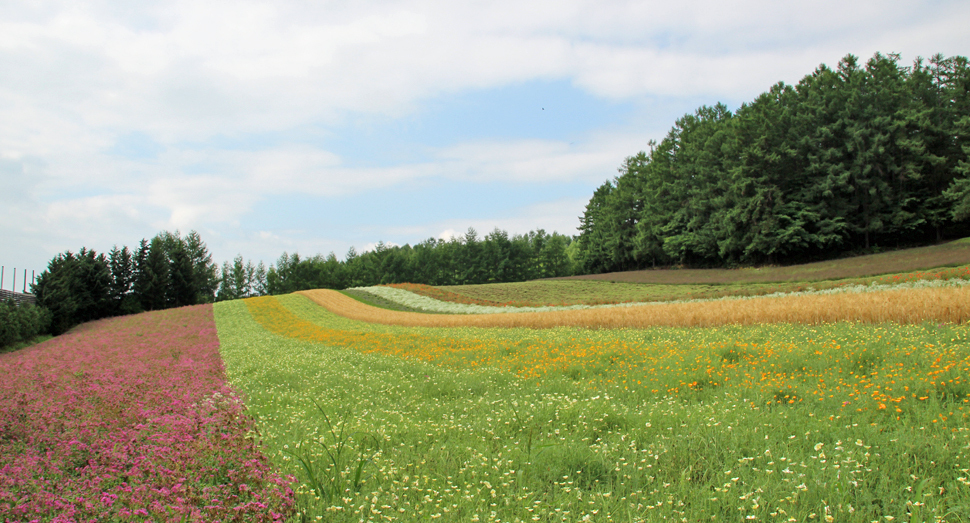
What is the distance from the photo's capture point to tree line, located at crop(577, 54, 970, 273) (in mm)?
40656

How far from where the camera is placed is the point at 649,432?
6.00 metres

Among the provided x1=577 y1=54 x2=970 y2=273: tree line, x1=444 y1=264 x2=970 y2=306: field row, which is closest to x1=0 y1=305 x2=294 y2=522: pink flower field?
x1=444 y1=264 x2=970 y2=306: field row

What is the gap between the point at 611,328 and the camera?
60.3ft

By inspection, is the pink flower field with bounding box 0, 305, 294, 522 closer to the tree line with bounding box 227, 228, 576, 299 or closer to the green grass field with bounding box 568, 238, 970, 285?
the green grass field with bounding box 568, 238, 970, 285

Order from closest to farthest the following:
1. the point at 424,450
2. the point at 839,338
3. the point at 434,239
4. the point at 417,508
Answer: the point at 417,508 < the point at 424,450 < the point at 839,338 < the point at 434,239

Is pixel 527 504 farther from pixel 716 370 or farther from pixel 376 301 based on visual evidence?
pixel 376 301

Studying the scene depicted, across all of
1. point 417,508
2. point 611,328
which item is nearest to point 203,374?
point 417,508

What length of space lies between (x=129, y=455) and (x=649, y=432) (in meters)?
6.43

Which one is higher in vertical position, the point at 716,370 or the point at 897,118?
the point at 897,118

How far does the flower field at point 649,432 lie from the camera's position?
4176 millimetres

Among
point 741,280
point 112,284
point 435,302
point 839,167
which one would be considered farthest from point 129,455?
point 112,284

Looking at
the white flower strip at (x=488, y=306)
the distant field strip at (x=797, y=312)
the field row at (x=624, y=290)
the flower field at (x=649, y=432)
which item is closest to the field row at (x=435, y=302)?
the white flower strip at (x=488, y=306)

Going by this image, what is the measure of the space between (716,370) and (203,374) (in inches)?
473

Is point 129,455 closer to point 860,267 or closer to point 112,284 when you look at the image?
point 860,267
